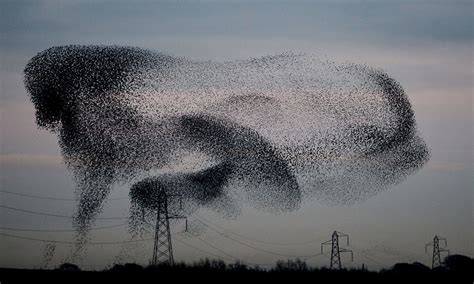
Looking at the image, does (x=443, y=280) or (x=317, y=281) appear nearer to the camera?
(x=317, y=281)

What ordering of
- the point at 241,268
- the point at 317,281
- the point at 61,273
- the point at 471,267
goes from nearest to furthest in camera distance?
the point at 317,281 → the point at 61,273 → the point at 241,268 → the point at 471,267

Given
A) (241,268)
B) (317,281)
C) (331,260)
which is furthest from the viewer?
(331,260)

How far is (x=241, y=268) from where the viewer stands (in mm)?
87625

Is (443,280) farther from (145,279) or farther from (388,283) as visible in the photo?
(145,279)

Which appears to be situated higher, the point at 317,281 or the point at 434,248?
the point at 434,248

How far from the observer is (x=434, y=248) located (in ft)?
396

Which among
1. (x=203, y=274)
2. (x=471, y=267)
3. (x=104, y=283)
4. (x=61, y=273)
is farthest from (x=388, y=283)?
(x=471, y=267)

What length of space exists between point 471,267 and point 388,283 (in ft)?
159

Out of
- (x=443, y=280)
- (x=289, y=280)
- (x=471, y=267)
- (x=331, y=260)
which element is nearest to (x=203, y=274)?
(x=289, y=280)

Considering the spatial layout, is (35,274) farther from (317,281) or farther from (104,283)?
(317,281)

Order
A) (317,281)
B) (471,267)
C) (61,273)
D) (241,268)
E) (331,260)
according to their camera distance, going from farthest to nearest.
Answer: (471,267) → (331,260) → (241,268) → (61,273) → (317,281)

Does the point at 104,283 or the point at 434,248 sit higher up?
the point at 434,248

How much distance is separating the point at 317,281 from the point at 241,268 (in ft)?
57.6

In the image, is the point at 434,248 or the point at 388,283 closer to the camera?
the point at 388,283
